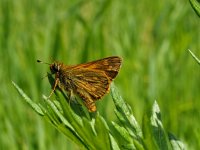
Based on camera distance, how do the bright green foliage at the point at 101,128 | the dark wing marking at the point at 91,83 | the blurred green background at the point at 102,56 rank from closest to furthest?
the bright green foliage at the point at 101,128, the dark wing marking at the point at 91,83, the blurred green background at the point at 102,56

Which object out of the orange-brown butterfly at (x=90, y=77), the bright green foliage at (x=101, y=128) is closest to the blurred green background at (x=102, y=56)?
the orange-brown butterfly at (x=90, y=77)

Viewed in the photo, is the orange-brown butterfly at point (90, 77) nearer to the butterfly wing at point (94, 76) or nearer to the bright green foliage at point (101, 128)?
the butterfly wing at point (94, 76)

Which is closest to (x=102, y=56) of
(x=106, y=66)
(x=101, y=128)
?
(x=106, y=66)

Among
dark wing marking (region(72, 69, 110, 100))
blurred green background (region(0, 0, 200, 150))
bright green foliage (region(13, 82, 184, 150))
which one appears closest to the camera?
bright green foliage (region(13, 82, 184, 150))

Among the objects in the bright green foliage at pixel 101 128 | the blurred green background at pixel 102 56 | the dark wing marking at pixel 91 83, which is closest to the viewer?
the bright green foliage at pixel 101 128

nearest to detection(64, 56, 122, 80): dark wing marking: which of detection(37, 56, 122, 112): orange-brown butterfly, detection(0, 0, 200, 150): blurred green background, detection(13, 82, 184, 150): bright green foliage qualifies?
detection(37, 56, 122, 112): orange-brown butterfly

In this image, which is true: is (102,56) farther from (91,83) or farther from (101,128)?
(101,128)

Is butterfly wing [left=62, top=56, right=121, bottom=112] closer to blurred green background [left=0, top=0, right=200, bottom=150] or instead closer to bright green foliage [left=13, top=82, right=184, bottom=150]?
bright green foliage [left=13, top=82, right=184, bottom=150]
